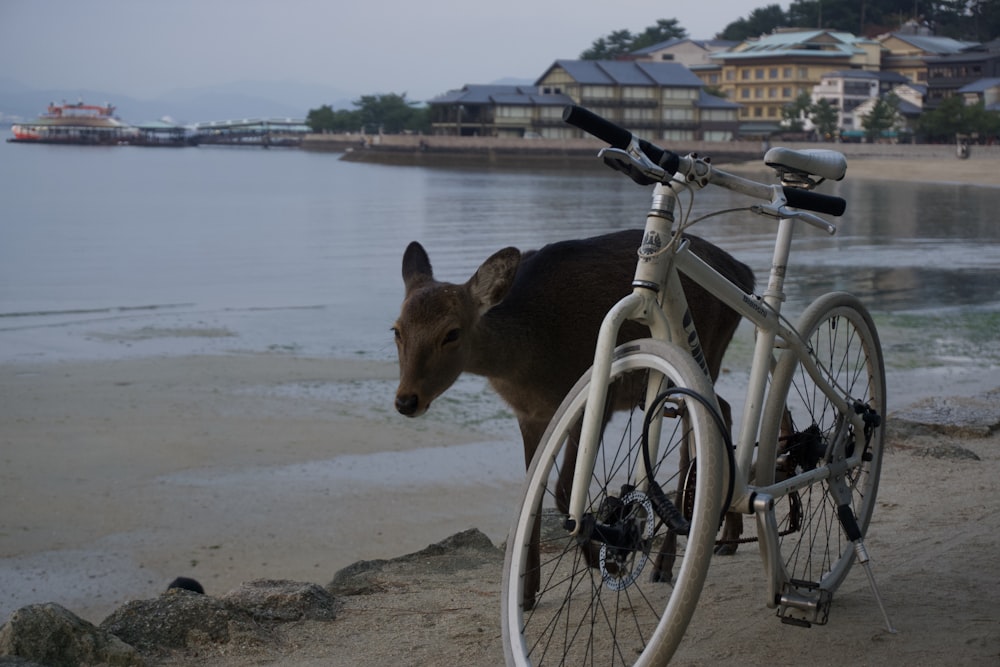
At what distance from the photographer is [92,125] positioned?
155m

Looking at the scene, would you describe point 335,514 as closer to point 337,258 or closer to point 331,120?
point 337,258

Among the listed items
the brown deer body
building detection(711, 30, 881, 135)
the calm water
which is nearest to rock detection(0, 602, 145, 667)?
the brown deer body

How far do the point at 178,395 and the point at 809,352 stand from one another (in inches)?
349

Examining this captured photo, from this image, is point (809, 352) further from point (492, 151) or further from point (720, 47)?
point (720, 47)

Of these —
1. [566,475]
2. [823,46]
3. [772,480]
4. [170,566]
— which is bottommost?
[170,566]

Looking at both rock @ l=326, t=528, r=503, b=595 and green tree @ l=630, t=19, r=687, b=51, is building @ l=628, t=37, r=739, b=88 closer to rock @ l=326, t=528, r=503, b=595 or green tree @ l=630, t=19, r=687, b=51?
green tree @ l=630, t=19, r=687, b=51

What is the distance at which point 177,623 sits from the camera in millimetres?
4430

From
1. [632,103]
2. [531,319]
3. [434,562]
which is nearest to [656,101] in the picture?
[632,103]

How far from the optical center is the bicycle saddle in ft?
12.4

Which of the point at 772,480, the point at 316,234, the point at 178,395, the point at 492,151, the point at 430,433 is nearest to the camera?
the point at 772,480

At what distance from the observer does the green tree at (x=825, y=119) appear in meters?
86.0

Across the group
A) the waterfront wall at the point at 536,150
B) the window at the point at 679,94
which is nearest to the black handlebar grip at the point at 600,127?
the waterfront wall at the point at 536,150

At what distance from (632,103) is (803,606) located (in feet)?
306

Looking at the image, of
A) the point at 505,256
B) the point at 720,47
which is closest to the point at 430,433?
the point at 505,256
